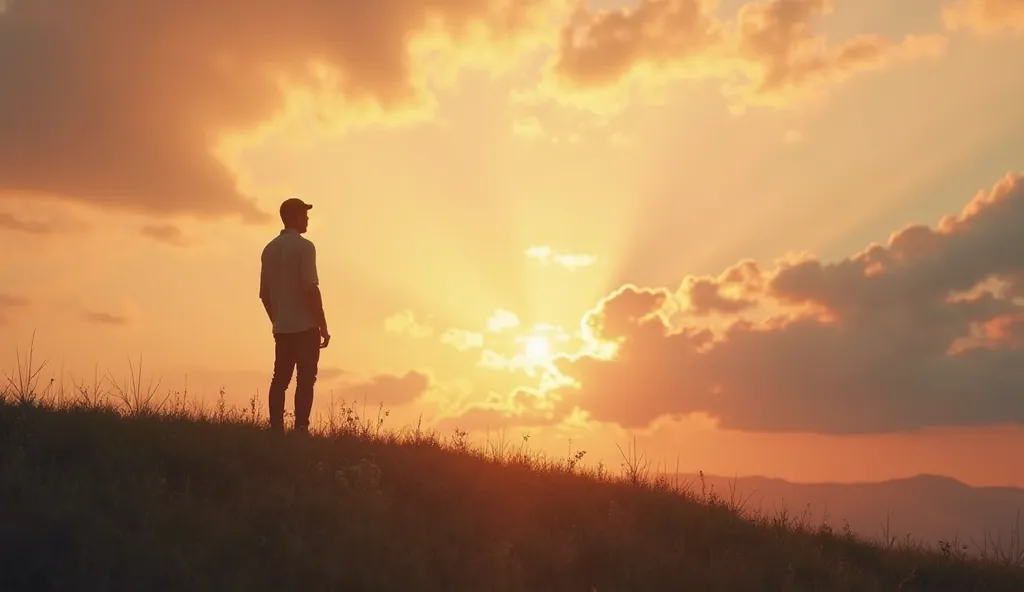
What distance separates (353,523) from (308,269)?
429 cm

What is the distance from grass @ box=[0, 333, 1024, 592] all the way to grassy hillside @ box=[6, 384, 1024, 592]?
22 mm

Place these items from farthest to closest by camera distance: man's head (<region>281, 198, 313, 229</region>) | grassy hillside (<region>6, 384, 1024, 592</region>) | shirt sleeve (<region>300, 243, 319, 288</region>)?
man's head (<region>281, 198, 313, 229</region>), shirt sleeve (<region>300, 243, 319, 288</region>), grassy hillside (<region>6, 384, 1024, 592</region>)

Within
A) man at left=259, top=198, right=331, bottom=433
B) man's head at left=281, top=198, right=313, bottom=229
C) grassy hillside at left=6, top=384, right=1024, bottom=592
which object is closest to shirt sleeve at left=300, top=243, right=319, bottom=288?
man at left=259, top=198, right=331, bottom=433

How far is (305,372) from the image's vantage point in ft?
39.6

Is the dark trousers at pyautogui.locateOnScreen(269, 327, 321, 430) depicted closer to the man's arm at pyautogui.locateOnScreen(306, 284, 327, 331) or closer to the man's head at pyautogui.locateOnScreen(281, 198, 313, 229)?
the man's arm at pyautogui.locateOnScreen(306, 284, 327, 331)

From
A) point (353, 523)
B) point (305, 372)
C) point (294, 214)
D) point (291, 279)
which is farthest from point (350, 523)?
point (294, 214)

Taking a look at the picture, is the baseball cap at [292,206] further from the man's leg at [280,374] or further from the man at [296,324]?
the man's leg at [280,374]

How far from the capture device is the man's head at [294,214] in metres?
12.4

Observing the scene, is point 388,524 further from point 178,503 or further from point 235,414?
point 235,414

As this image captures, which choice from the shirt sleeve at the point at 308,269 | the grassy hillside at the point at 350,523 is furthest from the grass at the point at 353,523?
the shirt sleeve at the point at 308,269

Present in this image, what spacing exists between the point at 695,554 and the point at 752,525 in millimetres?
1626

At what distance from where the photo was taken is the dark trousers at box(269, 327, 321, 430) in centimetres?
1207

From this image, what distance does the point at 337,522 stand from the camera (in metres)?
8.77

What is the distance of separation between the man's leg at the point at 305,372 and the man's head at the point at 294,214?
151 centimetres
